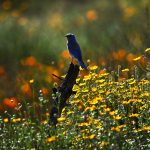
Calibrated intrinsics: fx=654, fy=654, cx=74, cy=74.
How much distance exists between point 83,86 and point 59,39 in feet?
28.4

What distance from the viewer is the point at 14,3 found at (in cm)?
2631

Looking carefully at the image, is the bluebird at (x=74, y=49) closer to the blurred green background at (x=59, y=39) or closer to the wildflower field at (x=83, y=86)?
the wildflower field at (x=83, y=86)

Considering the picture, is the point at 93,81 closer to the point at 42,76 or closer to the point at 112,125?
the point at 112,125

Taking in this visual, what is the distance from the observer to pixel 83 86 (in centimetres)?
711

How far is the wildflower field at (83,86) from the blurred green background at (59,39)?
2cm

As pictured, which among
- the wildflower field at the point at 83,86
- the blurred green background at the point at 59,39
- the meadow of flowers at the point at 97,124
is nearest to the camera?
the meadow of flowers at the point at 97,124

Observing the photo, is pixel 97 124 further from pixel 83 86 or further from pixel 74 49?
pixel 74 49

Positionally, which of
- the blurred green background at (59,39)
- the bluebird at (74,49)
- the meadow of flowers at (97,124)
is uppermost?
the blurred green background at (59,39)

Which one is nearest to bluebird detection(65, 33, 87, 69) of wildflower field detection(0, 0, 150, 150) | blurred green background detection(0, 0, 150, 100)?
wildflower field detection(0, 0, 150, 150)

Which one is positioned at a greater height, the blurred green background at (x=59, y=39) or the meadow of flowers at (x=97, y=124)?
the blurred green background at (x=59, y=39)

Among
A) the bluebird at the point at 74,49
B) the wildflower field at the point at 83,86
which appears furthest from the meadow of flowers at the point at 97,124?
the bluebird at the point at 74,49

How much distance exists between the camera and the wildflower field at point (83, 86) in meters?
5.95

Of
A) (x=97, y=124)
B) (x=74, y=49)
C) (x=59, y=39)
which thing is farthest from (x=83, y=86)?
(x=59, y=39)

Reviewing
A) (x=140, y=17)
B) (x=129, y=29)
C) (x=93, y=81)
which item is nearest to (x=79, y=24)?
(x=140, y=17)
